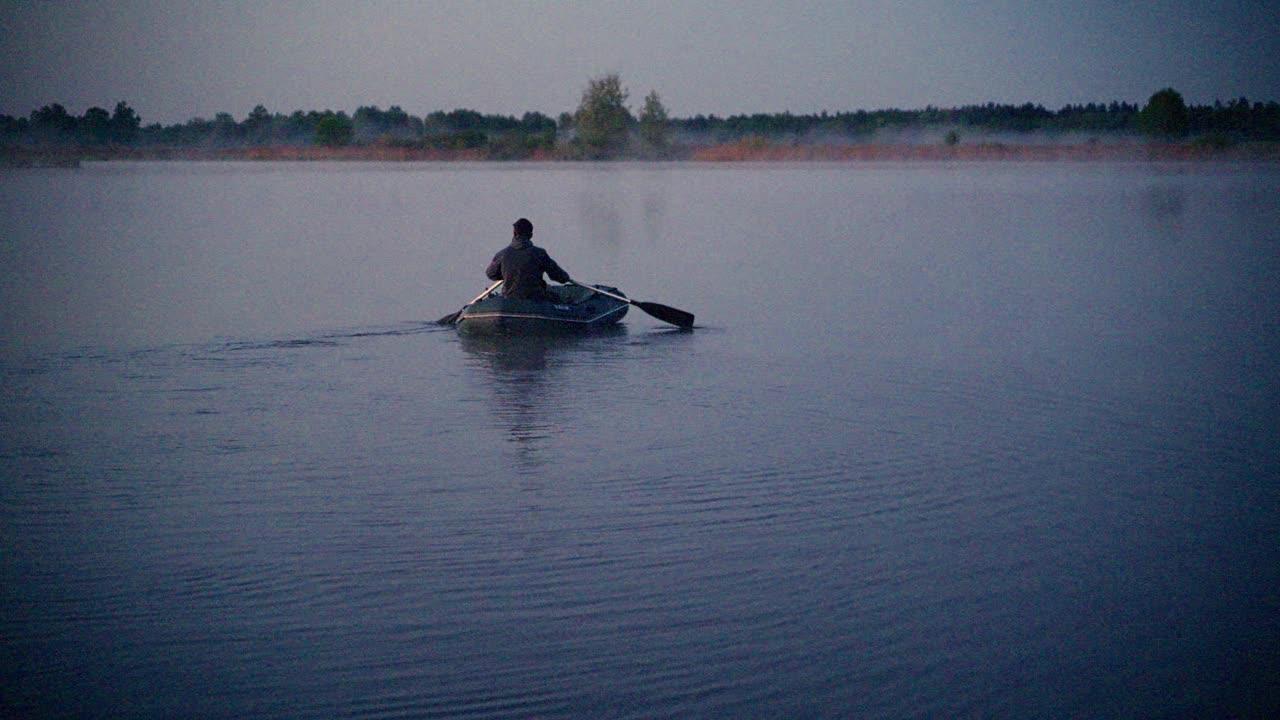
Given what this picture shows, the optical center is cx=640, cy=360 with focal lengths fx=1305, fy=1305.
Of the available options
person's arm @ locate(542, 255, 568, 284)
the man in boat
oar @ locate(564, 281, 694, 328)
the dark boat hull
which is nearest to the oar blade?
oar @ locate(564, 281, 694, 328)

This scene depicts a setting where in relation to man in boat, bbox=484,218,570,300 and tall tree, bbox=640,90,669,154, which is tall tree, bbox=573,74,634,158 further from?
man in boat, bbox=484,218,570,300

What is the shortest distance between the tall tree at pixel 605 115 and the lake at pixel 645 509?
105 m

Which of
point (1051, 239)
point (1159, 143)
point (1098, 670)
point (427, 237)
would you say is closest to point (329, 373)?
point (1098, 670)

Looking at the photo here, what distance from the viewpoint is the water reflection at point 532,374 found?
8734 mm

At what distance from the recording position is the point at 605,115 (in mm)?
121750

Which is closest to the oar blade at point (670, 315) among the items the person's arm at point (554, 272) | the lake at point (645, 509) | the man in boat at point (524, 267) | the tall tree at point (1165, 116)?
the lake at point (645, 509)

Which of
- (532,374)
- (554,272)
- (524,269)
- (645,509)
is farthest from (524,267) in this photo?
(645,509)

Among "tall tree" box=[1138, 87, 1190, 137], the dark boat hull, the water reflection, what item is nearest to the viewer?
the water reflection

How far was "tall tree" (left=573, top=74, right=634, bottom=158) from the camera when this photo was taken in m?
120

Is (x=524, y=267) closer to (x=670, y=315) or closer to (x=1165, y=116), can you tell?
(x=670, y=315)

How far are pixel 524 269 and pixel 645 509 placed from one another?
6.51 m

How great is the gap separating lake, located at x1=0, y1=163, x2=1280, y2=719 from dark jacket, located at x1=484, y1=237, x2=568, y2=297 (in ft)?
2.17

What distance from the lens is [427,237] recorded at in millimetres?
27172

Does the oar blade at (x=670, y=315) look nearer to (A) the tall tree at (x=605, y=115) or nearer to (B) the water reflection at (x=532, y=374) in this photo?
(B) the water reflection at (x=532, y=374)
